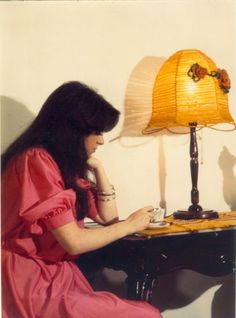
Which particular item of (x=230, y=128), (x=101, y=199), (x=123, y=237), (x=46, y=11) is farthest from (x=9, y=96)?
(x=230, y=128)

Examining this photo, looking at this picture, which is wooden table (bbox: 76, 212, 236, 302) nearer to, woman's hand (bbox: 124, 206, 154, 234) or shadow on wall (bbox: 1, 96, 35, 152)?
woman's hand (bbox: 124, 206, 154, 234)

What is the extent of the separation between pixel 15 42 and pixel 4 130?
24 centimetres

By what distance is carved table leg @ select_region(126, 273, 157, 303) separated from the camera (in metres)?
1.12

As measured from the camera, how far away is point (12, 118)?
1.25 m

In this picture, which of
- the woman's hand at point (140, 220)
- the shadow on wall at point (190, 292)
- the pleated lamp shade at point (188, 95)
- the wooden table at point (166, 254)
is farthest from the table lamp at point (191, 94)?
the shadow on wall at point (190, 292)

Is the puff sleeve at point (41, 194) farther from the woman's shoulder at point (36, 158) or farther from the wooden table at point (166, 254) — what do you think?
the wooden table at point (166, 254)

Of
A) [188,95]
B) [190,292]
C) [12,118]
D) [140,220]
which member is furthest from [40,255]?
[190,292]

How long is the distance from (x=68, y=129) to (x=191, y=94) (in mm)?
390

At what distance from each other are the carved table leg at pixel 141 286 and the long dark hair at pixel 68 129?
0.80 ft

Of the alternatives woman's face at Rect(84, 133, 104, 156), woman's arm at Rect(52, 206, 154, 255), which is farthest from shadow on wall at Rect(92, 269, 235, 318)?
woman's face at Rect(84, 133, 104, 156)

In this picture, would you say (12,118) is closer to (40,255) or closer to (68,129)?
(68,129)

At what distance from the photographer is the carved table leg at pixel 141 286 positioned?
1123 mm

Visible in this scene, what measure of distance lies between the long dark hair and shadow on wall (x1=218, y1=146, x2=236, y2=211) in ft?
1.81

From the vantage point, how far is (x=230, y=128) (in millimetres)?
1521
